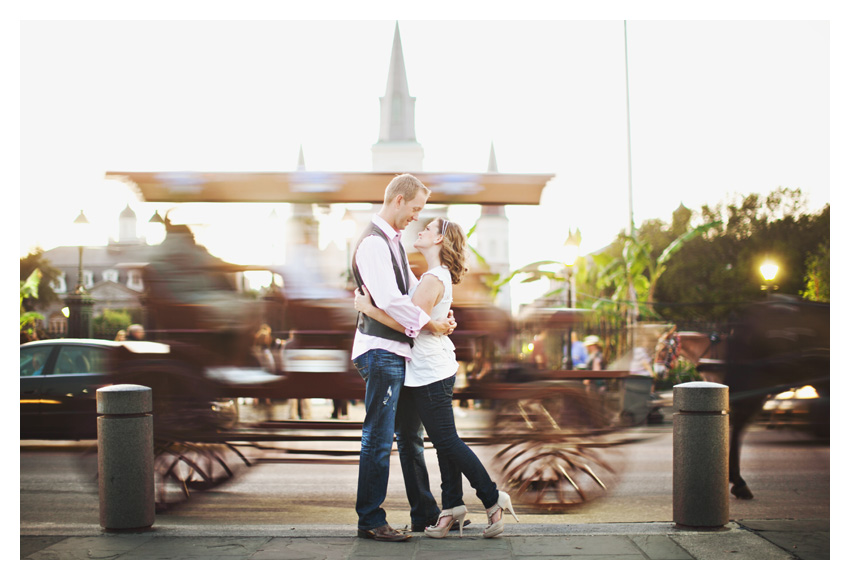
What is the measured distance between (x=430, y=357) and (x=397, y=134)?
12.4 m

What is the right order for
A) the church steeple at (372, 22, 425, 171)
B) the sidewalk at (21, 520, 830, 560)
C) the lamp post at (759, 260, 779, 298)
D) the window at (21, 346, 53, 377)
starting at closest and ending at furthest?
the sidewalk at (21, 520, 830, 560) < the window at (21, 346, 53, 377) < the church steeple at (372, 22, 425, 171) < the lamp post at (759, 260, 779, 298)

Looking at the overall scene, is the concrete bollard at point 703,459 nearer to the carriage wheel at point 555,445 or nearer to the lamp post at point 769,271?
the carriage wheel at point 555,445

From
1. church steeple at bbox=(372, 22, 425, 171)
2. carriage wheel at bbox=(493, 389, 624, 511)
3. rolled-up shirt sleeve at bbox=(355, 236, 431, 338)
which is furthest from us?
church steeple at bbox=(372, 22, 425, 171)

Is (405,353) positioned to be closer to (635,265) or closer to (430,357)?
(430,357)

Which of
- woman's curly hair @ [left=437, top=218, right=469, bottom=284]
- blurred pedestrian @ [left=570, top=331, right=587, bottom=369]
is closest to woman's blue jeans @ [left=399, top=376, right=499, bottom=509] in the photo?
woman's curly hair @ [left=437, top=218, right=469, bottom=284]

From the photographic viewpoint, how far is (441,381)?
4.20m

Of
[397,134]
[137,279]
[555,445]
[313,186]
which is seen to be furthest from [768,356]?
[397,134]

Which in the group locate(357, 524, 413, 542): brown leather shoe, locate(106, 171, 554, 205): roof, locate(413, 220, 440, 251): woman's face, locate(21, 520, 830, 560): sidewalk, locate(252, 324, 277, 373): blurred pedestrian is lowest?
locate(21, 520, 830, 560): sidewalk

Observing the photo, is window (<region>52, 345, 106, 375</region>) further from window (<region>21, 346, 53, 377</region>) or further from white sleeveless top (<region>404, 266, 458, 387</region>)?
white sleeveless top (<region>404, 266, 458, 387</region>)

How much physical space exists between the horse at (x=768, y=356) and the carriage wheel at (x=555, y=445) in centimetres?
97

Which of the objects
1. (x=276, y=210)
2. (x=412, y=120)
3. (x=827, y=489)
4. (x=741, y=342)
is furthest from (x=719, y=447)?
(x=412, y=120)

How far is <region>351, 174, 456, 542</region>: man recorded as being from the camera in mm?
4105

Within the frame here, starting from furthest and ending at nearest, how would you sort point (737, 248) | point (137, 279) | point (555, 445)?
point (737, 248)
point (137, 279)
point (555, 445)

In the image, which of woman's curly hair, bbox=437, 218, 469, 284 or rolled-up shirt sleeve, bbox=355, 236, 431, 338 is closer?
rolled-up shirt sleeve, bbox=355, 236, 431, 338
